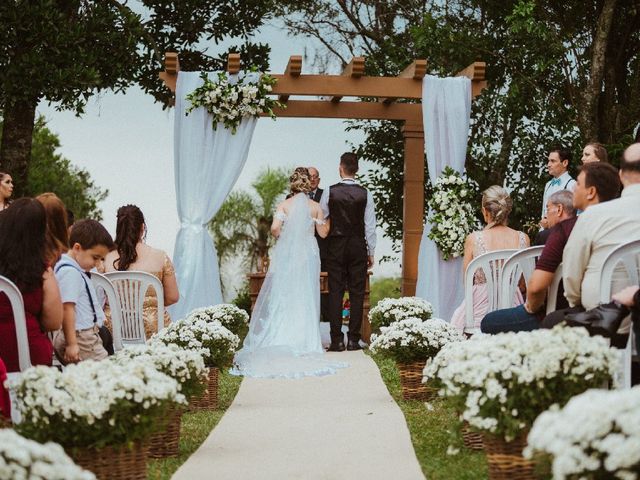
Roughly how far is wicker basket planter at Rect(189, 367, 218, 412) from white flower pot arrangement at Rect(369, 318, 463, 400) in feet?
3.27

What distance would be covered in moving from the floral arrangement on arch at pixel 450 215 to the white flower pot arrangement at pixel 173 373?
6256mm

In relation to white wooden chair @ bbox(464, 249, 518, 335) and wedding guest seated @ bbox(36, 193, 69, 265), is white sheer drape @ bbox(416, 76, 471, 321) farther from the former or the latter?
wedding guest seated @ bbox(36, 193, 69, 265)

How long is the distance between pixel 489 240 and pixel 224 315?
206 centimetres

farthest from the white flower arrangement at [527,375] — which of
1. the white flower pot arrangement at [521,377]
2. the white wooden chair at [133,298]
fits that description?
the white wooden chair at [133,298]

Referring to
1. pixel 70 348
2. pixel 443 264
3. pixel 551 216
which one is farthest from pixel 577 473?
Result: pixel 443 264

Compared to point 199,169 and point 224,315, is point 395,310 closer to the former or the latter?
point 224,315

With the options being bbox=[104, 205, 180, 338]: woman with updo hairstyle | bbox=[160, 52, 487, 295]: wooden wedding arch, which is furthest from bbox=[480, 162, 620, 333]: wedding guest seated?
bbox=[160, 52, 487, 295]: wooden wedding arch

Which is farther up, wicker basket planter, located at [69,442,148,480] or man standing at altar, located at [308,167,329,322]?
man standing at altar, located at [308,167,329,322]

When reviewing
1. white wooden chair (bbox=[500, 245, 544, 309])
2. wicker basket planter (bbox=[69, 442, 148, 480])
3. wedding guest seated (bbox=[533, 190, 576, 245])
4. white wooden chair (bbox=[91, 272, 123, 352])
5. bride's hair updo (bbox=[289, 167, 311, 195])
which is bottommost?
wicker basket planter (bbox=[69, 442, 148, 480])

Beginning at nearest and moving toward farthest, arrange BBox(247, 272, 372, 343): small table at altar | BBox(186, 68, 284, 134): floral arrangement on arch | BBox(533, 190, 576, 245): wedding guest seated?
BBox(533, 190, 576, 245): wedding guest seated < BBox(186, 68, 284, 134): floral arrangement on arch < BBox(247, 272, 372, 343): small table at altar

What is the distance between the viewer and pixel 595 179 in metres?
4.78

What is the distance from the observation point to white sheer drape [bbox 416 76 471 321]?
1106 cm

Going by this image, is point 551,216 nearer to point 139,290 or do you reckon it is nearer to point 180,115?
point 139,290

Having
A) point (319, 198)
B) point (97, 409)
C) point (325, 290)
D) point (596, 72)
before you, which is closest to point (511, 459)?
point (97, 409)
